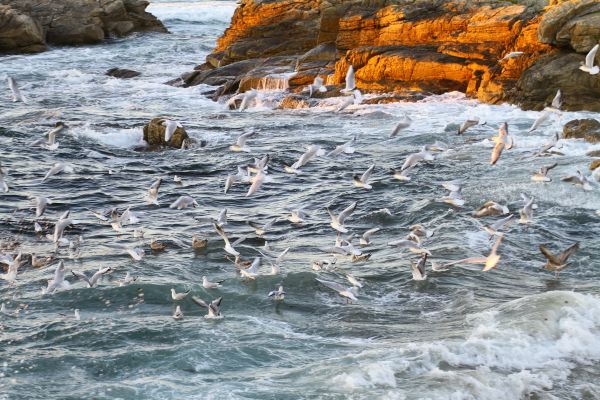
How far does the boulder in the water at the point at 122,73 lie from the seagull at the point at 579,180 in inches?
806

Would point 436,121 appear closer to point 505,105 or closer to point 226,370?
point 505,105

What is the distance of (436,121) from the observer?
21609 millimetres

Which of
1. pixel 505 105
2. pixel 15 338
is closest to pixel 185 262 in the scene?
pixel 15 338

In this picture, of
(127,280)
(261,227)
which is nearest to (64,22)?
(261,227)

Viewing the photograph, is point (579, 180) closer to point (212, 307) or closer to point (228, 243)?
point (228, 243)

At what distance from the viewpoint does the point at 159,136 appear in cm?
2036

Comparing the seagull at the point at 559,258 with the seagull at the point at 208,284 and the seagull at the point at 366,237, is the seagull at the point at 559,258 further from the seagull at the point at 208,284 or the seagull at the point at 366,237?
the seagull at the point at 208,284

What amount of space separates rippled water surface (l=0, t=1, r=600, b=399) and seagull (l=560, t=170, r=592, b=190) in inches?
7.8

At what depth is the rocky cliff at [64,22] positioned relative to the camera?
123ft

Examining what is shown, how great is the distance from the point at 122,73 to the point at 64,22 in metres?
9.02

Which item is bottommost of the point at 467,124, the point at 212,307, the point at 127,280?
the point at 127,280

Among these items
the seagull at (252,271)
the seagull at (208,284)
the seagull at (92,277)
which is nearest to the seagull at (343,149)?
the seagull at (252,271)

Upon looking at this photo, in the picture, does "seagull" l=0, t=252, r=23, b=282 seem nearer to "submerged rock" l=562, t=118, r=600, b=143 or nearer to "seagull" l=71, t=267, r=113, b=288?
"seagull" l=71, t=267, r=113, b=288

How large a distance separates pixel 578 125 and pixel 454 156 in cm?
277
